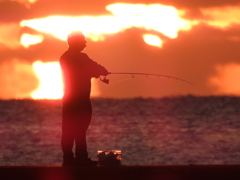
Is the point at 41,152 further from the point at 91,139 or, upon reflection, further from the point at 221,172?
the point at 221,172

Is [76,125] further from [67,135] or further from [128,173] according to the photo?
[128,173]

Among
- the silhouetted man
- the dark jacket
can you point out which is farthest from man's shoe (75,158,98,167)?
the dark jacket

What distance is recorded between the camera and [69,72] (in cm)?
1376

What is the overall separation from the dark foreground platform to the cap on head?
2.31 metres

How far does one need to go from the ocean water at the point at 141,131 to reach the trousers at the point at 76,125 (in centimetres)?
2321

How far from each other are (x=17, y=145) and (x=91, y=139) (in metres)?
4.99

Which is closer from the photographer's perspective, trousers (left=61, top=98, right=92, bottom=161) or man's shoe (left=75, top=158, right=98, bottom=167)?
man's shoe (left=75, top=158, right=98, bottom=167)

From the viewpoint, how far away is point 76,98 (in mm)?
13688

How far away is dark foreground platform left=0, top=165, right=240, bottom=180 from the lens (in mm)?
12570

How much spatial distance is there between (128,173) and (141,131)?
49859 mm

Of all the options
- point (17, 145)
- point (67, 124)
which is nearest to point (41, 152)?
point (17, 145)

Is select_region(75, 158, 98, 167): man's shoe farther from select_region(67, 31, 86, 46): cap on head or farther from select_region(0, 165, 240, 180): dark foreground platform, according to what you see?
select_region(67, 31, 86, 46): cap on head

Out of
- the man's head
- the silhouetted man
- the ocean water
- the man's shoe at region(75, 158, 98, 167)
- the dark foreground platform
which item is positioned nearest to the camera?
the dark foreground platform

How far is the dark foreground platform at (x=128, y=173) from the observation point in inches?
495
